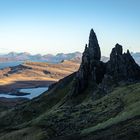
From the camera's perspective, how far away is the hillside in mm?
59403

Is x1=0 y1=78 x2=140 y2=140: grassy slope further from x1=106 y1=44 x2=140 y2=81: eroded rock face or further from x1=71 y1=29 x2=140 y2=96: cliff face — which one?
x1=106 y1=44 x2=140 y2=81: eroded rock face

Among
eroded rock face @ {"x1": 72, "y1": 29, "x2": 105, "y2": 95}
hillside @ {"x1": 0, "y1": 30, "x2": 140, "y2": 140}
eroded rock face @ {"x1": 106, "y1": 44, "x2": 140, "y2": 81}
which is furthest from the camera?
eroded rock face @ {"x1": 72, "y1": 29, "x2": 105, "y2": 95}

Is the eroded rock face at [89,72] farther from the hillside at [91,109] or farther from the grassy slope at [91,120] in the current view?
the grassy slope at [91,120]

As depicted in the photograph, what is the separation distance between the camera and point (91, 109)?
8281 cm

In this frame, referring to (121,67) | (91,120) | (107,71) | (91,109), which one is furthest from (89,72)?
(91,120)

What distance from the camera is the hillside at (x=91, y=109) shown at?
59403 millimetres

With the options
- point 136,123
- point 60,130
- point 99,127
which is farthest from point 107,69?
point 136,123

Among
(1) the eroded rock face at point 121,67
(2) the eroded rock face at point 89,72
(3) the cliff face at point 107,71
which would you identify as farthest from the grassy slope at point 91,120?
(2) the eroded rock face at point 89,72

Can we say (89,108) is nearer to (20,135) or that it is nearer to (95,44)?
(20,135)

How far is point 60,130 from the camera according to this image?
7225 centimetres

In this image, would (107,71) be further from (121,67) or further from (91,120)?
(91,120)

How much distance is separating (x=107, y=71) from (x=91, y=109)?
48.6 meters

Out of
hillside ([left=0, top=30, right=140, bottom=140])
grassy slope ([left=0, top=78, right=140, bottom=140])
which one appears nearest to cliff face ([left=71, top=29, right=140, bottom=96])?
hillside ([left=0, top=30, right=140, bottom=140])

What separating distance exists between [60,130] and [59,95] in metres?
73.1
